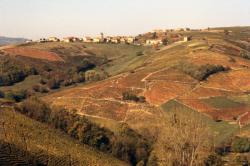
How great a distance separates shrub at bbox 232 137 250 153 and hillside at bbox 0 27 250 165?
137 centimetres

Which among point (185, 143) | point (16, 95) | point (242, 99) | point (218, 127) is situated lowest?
point (218, 127)

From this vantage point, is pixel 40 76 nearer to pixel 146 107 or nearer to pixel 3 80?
pixel 3 80

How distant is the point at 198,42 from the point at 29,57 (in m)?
51.4

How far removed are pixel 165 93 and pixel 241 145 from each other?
1058 inches

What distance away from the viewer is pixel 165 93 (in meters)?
97.4

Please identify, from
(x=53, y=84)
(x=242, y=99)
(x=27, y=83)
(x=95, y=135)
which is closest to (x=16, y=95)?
(x=53, y=84)

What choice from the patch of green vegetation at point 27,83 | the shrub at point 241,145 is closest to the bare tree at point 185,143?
the shrub at point 241,145

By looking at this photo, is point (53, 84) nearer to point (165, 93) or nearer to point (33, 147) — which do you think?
point (165, 93)

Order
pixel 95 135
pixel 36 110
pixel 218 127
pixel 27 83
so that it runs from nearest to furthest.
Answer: pixel 95 135
pixel 36 110
pixel 218 127
pixel 27 83

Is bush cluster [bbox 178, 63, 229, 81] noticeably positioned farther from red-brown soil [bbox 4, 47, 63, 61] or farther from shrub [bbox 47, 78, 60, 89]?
red-brown soil [bbox 4, 47, 63, 61]

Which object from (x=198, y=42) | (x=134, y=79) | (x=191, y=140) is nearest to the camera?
(x=191, y=140)

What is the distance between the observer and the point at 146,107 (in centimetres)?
9162

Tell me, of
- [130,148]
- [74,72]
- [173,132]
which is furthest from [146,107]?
[74,72]

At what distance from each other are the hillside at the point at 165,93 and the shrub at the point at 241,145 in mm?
1369
